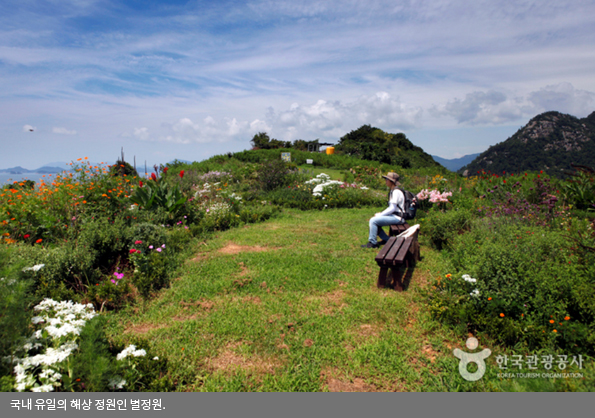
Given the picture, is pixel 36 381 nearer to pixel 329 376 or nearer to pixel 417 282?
pixel 329 376

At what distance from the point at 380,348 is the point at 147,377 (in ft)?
6.76

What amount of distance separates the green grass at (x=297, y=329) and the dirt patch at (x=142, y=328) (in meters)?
0.01

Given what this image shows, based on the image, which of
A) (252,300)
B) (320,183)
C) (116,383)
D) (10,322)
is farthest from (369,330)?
(320,183)

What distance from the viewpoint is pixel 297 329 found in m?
3.52

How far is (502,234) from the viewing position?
471cm

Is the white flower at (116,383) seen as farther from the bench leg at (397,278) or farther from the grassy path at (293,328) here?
the bench leg at (397,278)

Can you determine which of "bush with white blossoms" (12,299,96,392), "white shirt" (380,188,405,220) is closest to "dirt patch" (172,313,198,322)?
"bush with white blossoms" (12,299,96,392)

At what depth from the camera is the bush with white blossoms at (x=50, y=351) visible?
2088 mm

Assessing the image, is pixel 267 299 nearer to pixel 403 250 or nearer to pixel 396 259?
pixel 396 259

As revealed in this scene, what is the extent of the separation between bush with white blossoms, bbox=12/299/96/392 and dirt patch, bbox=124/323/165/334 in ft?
2.58

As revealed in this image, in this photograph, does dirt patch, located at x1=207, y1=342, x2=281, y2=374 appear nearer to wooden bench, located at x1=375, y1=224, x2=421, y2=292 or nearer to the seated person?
wooden bench, located at x1=375, y1=224, x2=421, y2=292

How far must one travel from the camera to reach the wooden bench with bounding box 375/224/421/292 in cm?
427

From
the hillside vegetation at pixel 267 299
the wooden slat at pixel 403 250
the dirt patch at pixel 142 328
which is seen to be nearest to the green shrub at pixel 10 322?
the hillside vegetation at pixel 267 299

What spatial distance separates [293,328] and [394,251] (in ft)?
5.88
